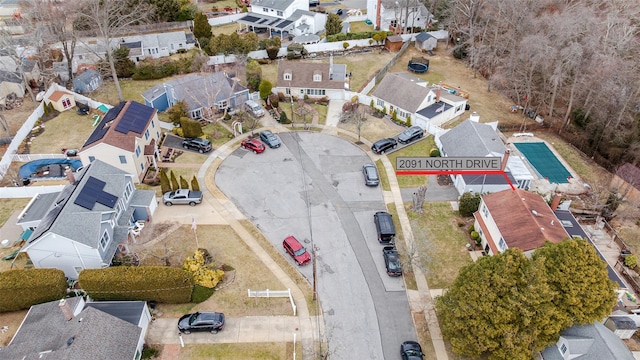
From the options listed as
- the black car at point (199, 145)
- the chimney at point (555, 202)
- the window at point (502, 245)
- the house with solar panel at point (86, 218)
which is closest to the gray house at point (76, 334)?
the house with solar panel at point (86, 218)

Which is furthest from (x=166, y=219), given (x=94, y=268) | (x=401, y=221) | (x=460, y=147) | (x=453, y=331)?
(x=460, y=147)

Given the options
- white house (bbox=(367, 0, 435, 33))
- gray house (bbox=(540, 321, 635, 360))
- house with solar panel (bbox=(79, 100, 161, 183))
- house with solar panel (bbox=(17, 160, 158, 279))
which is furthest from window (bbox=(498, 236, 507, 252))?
white house (bbox=(367, 0, 435, 33))

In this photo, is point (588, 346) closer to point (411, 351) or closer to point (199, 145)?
point (411, 351)

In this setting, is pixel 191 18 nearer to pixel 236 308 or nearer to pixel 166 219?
pixel 166 219

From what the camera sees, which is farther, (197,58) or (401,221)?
(197,58)

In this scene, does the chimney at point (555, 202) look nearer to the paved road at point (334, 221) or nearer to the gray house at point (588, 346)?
the gray house at point (588, 346)

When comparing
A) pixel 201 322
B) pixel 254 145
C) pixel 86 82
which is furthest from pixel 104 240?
pixel 86 82
